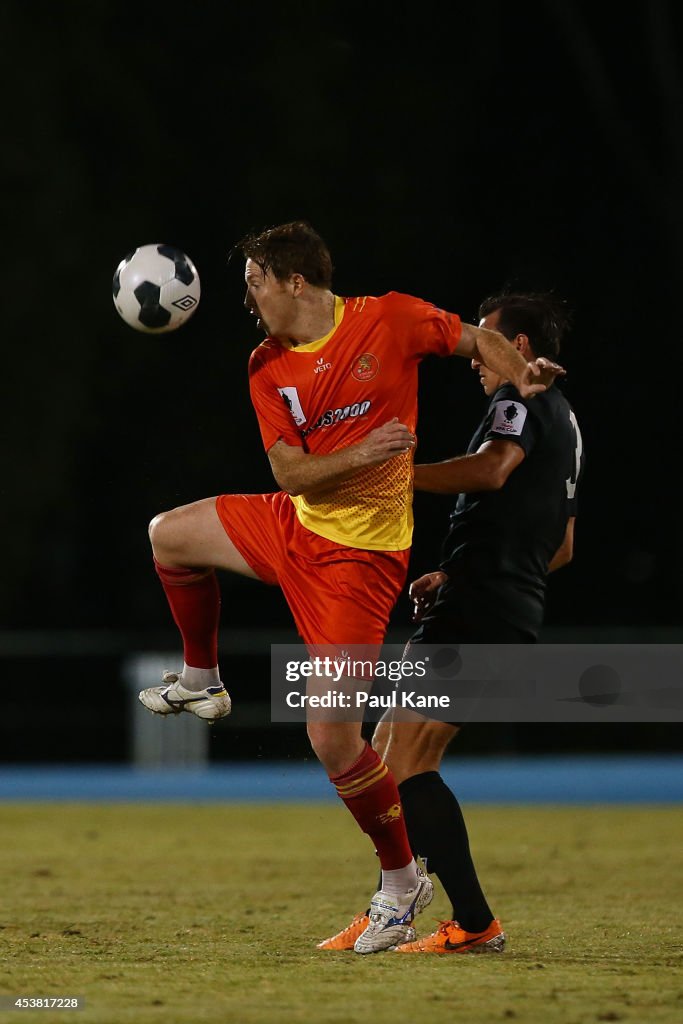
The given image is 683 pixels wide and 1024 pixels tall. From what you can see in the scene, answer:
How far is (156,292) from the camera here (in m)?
6.18

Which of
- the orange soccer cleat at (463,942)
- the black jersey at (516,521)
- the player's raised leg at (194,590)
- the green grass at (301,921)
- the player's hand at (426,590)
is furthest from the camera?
the player's hand at (426,590)

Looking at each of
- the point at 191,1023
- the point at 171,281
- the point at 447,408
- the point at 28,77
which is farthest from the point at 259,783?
the point at 191,1023

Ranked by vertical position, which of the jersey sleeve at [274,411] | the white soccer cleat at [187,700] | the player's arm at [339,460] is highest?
the jersey sleeve at [274,411]

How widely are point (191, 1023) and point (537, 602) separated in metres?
2.37

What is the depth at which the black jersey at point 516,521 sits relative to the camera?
581 centimetres

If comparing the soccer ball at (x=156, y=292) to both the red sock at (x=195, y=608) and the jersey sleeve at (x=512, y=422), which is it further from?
the jersey sleeve at (x=512, y=422)

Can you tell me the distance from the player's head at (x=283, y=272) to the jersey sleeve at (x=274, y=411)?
0.60 feet

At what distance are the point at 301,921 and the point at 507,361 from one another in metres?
2.63

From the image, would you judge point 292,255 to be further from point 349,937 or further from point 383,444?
point 349,937

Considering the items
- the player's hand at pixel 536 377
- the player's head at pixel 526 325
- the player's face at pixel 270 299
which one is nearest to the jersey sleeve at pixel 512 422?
the player's head at pixel 526 325

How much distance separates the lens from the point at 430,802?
570 centimetres

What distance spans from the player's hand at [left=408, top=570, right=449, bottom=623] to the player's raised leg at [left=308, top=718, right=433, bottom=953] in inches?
30.3

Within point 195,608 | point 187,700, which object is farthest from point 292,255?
point 187,700

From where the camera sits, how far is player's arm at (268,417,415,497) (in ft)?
17.1
